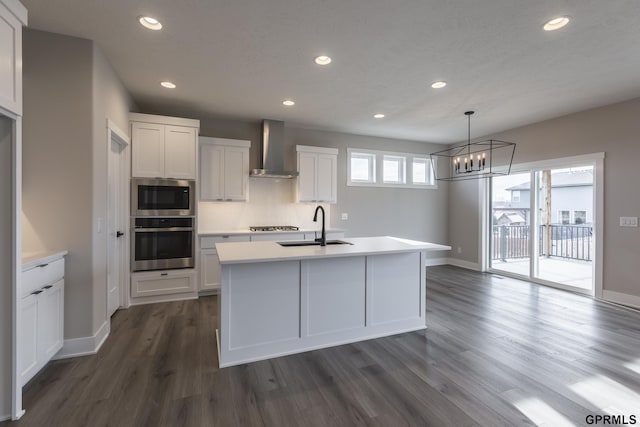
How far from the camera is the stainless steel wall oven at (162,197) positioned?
12.5 ft

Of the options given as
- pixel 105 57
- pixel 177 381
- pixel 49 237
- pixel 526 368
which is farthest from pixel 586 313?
pixel 105 57

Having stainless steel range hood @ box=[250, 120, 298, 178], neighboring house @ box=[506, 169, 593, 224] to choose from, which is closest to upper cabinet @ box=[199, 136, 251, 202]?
stainless steel range hood @ box=[250, 120, 298, 178]

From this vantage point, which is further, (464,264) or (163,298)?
(464,264)

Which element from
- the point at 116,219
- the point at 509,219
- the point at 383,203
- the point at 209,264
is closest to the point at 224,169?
the point at 209,264

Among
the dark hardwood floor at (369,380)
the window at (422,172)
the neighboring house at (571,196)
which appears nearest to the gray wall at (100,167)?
the dark hardwood floor at (369,380)

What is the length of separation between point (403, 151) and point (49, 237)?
18.9 ft

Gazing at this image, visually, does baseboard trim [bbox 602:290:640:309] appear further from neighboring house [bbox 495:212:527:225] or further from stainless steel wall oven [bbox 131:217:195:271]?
stainless steel wall oven [bbox 131:217:195:271]

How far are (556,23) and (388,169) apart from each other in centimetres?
398

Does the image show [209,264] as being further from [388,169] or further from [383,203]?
[388,169]

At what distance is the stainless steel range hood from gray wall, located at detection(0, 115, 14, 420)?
123 inches

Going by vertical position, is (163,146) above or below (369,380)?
Result: above

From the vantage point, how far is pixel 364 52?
278 cm

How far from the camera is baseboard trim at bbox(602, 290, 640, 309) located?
3852mm

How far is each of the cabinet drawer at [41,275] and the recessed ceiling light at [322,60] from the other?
286cm
